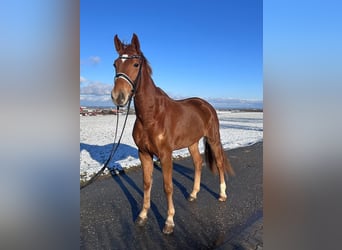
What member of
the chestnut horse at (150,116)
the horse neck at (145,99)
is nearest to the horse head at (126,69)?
the chestnut horse at (150,116)

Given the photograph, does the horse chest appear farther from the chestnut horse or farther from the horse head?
the horse head

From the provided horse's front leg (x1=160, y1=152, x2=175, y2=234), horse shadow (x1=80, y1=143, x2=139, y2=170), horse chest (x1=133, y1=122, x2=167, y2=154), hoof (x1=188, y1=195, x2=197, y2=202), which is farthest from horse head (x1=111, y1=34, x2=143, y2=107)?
horse shadow (x1=80, y1=143, x2=139, y2=170)

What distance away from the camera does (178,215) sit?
12.2ft

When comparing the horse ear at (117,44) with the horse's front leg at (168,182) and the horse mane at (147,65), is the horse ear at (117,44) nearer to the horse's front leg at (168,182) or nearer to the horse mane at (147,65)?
the horse mane at (147,65)

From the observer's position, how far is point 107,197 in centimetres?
438

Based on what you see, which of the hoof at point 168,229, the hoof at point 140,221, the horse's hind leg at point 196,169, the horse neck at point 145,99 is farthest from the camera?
the horse's hind leg at point 196,169

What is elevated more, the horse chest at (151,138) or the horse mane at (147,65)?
the horse mane at (147,65)

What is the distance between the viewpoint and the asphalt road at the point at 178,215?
290 centimetres

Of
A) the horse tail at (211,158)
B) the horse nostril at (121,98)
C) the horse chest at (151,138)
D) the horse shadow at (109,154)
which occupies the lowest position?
the horse shadow at (109,154)

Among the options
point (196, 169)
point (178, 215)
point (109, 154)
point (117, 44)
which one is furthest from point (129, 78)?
point (109, 154)
